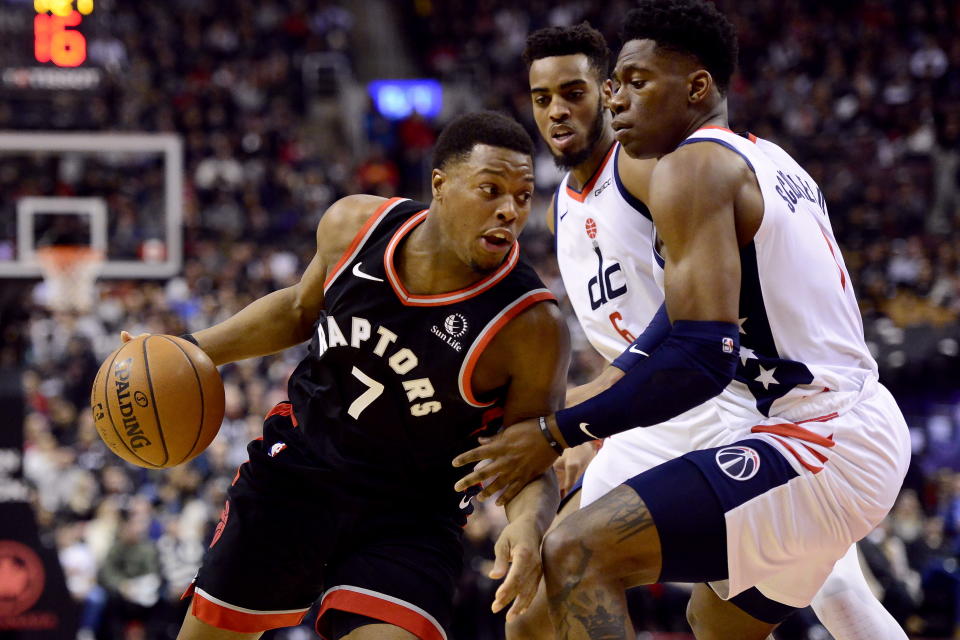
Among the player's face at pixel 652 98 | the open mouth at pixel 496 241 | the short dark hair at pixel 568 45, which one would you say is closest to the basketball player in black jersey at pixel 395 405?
the open mouth at pixel 496 241

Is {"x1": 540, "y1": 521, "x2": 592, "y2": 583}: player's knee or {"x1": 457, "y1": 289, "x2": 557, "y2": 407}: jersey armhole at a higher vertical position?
{"x1": 457, "y1": 289, "x2": 557, "y2": 407}: jersey armhole

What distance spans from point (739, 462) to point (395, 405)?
1.12 m

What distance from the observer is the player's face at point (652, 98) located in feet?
11.8

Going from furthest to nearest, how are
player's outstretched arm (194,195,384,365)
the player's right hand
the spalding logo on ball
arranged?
the player's right hand
player's outstretched arm (194,195,384,365)
the spalding logo on ball

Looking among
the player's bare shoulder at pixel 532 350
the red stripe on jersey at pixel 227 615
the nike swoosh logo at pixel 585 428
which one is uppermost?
the player's bare shoulder at pixel 532 350

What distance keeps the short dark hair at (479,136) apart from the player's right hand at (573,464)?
129cm

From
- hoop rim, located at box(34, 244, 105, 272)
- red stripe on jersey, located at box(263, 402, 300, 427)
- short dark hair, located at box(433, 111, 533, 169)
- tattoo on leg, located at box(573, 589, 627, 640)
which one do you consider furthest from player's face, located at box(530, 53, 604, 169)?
hoop rim, located at box(34, 244, 105, 272)

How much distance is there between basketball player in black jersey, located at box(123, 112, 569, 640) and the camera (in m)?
3.71

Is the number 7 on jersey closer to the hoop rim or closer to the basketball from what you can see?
the basketball

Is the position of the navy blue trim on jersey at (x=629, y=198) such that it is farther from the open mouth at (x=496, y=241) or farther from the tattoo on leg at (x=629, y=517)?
the tattoo on leg at (x=629, y=517)

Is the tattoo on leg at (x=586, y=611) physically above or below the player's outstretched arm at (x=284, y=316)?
below

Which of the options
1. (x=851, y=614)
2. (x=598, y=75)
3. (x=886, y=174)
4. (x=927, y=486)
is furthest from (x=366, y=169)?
(x=851, y=614)

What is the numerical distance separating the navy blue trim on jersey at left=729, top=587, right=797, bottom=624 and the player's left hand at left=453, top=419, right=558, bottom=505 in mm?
878

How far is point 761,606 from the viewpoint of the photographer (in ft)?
12.8
